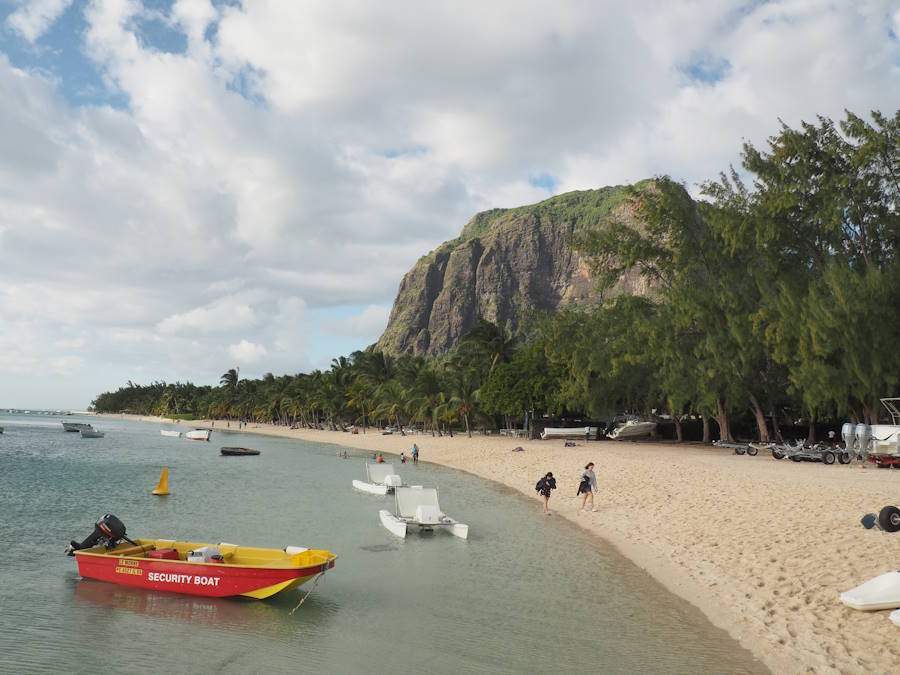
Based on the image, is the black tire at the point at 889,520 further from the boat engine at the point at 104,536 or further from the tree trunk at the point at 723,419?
the tree trunk at the point at 723,419

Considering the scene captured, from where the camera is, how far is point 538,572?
16672 mm

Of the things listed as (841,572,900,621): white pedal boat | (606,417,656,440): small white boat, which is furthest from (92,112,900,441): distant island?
(841,572,900,621): white pedal boat

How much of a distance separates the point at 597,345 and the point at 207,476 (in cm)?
3370

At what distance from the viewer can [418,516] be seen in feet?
72.3

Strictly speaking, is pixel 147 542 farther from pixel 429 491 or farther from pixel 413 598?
pixel 429 491

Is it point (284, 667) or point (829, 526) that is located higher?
point (829, 526)

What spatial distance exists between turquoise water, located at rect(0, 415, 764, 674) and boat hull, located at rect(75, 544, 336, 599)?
0.29 m

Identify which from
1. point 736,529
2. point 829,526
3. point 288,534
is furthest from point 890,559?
point 288,534

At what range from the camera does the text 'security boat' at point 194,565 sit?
538 inches

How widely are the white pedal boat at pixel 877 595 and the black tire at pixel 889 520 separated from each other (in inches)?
187

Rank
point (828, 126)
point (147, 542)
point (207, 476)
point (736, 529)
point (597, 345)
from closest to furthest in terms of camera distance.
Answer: point (147, 542)
point (736, 529)
point (828, 126)
point (207, 476)
point (597, 345)

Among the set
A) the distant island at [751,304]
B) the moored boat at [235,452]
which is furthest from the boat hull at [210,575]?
the moored boat at [235,452]

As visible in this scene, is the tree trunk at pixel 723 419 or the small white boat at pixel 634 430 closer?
the tree trunk at pixel 723 419

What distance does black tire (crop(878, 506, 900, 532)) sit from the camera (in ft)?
50.2
